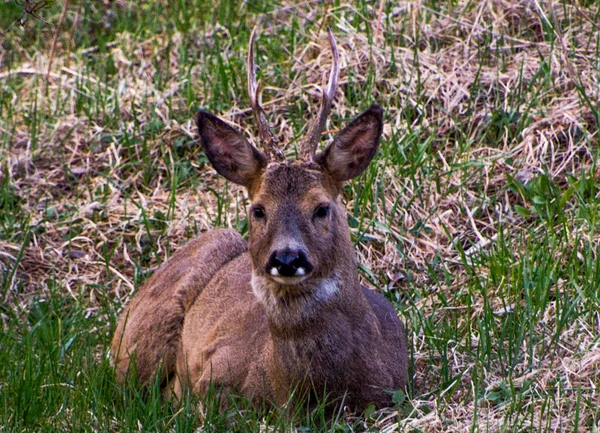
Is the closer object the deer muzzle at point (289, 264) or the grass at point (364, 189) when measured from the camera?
the deer muzzle at point (289, 264)

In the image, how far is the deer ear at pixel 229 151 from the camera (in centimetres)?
568

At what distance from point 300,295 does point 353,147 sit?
844mm

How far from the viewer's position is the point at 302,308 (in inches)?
210

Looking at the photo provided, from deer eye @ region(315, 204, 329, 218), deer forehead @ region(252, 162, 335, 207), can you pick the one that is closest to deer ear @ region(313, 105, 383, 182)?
deer forehead @ region(252, 162, 335, 207)

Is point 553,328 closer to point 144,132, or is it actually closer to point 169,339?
point 169,339

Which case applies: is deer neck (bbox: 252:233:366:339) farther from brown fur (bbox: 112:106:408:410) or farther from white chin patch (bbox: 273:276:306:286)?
white chin patch (bbox: 273:276:306:286)

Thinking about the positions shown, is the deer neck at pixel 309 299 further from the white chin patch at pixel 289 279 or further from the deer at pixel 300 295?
the white chin patch at pixel 289 279

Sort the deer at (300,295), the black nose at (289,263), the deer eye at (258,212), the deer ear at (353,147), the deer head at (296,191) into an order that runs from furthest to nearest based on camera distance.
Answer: the deer ear at (353,147)
the deer eye at (258,212)
the deer at (300,295)
the deer head at (296,191)
the black nose at (289,263)

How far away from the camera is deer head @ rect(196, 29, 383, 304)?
516 cm

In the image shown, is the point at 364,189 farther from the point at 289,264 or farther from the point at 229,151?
the point at 289,264

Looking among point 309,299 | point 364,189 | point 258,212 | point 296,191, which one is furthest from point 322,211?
point 364,189

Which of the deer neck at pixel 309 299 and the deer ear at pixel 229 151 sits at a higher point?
the deer ear at pixel 229 151

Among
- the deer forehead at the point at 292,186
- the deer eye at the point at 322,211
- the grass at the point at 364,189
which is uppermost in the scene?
the deer forehead at the point at 292,186

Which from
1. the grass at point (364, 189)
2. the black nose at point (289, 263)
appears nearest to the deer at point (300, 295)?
the black nose at point (289, 263)
